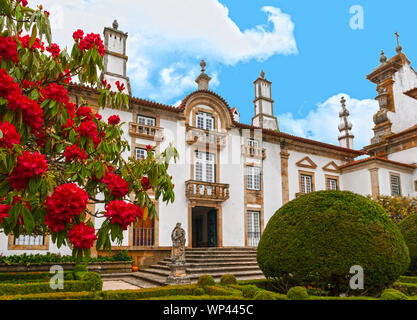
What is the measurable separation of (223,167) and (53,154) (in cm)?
1544

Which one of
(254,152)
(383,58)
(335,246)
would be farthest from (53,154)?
(383,58)

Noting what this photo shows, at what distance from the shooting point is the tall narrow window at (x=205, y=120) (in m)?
19.5

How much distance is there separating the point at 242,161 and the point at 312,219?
40.4ft

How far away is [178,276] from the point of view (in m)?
11.8

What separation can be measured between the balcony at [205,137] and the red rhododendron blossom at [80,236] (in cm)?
1556

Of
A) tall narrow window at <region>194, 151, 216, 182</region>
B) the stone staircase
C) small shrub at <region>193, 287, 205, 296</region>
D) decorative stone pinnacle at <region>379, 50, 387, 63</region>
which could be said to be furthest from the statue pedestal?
decorative stone pinnacle at <region>379, 50, 387, 63</region>

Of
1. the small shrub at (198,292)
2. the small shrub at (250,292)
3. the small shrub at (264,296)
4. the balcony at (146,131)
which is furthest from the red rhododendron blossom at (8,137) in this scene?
the balcony at (146,131)

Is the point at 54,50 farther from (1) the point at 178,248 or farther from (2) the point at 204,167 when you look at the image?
(2) the point at 204,167

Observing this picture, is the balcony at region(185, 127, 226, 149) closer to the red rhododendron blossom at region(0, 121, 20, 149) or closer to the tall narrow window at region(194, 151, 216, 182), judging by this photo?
the tall narrow window at region(194, 151, 216, 182)

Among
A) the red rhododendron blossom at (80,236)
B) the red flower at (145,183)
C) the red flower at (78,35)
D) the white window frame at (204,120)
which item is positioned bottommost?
the red rhododendron blossom at (80,236)

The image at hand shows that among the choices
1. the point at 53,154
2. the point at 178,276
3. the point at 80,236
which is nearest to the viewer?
the point at 80,236

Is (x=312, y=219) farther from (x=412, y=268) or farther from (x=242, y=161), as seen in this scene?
(x=242, y=161)

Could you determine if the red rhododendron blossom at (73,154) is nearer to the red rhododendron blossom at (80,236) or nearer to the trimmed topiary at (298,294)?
the red rhododendron blossom at (80,236)
